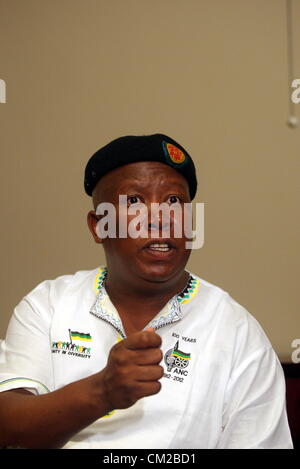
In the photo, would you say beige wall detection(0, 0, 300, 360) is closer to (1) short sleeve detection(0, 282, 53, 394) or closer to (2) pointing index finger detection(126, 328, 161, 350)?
(1) short sleeve detection(0, 282, 53, 394)

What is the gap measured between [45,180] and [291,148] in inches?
33.9

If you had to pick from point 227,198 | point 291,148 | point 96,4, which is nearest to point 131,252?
point 227,198

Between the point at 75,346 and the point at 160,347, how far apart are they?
173 mm

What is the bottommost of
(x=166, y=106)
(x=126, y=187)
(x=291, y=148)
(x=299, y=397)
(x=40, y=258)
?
(x=299, y=397)

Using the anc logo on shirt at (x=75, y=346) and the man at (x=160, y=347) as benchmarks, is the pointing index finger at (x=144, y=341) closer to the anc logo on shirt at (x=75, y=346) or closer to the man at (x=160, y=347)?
the man at (x=160, y=347)

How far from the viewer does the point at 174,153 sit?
110 cm

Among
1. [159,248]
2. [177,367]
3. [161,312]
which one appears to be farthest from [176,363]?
[159,248]

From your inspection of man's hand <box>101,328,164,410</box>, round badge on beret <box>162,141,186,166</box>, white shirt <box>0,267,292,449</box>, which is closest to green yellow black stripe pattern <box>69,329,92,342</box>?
white shirt <box>0,267,292,449</box>

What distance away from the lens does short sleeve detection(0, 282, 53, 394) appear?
103cm

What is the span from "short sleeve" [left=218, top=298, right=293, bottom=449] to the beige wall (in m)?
0.84

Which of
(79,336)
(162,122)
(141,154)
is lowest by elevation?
(79,336)

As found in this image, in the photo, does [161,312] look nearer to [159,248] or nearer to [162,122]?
[159,248]

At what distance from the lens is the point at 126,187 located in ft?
3.52
